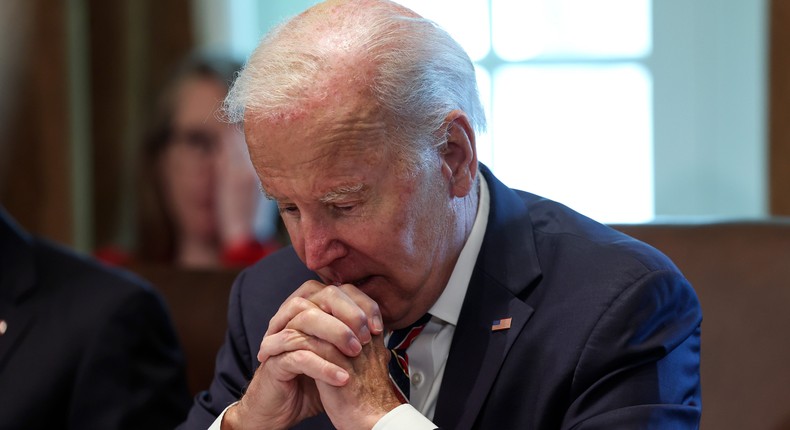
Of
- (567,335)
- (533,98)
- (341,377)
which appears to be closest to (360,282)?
(341,377)

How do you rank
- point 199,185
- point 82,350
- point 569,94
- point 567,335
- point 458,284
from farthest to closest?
point 569,94, point 199,185, point 82,350, point 458,284, point 567,335

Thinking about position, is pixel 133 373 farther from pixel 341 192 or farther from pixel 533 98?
pixel 533 98

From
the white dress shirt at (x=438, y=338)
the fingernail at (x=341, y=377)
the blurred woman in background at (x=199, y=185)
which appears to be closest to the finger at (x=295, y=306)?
the fingernail at (x=341, y=377)

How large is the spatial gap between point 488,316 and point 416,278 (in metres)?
0.16

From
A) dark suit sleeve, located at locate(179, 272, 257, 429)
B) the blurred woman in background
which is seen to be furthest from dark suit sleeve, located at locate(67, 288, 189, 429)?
Result: the blurred woman in background

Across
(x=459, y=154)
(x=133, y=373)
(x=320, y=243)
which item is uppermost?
(x=459, y=154)

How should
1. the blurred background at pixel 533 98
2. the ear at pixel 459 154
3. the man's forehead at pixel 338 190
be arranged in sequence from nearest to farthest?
1. the man's forehead at pixel 338 190
2. the ear at pixel 459 154
3. the blurred background at pixel 533 98

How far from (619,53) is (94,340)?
8.03ft

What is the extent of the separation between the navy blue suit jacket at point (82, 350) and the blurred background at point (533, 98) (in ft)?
5.30

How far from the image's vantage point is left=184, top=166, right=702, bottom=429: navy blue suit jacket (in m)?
1.66

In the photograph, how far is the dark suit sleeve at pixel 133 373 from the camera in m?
2.23

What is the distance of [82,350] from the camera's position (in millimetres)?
2268

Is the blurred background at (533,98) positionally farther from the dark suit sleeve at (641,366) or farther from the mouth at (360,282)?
the mouth at (360,282)

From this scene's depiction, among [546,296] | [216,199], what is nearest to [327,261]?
[546,296]
